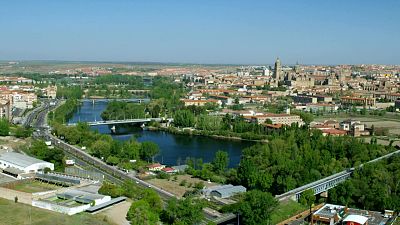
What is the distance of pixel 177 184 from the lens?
7871mm

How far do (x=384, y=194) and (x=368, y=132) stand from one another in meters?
7.82

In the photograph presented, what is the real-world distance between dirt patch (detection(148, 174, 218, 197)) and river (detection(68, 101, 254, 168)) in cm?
162

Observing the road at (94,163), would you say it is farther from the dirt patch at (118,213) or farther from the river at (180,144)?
the river at (180,144)

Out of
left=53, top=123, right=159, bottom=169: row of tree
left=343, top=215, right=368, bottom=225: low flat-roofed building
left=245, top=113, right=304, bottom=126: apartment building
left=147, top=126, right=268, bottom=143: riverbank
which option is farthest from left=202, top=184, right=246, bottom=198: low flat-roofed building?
left=245, top=113, right=304, bottom=126: apartment building

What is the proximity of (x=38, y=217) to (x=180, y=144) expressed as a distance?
6.89m

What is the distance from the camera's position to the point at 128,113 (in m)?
16.5

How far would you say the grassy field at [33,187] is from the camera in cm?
714

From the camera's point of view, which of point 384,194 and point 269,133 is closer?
point 384,194

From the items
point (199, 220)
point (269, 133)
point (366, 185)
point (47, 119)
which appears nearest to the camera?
point (199, 220)

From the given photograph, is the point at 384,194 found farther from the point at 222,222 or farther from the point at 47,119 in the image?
the point at 47,119

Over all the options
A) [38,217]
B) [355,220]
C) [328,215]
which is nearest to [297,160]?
[328,215]

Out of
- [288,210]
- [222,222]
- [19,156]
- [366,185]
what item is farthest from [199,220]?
[19,156]

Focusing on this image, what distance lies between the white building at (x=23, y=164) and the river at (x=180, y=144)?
8.27 ft

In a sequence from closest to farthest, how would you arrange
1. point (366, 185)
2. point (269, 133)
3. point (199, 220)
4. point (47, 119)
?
point (199, 220)
point (366, 185)
point (269, 133)
point (47, 119)
